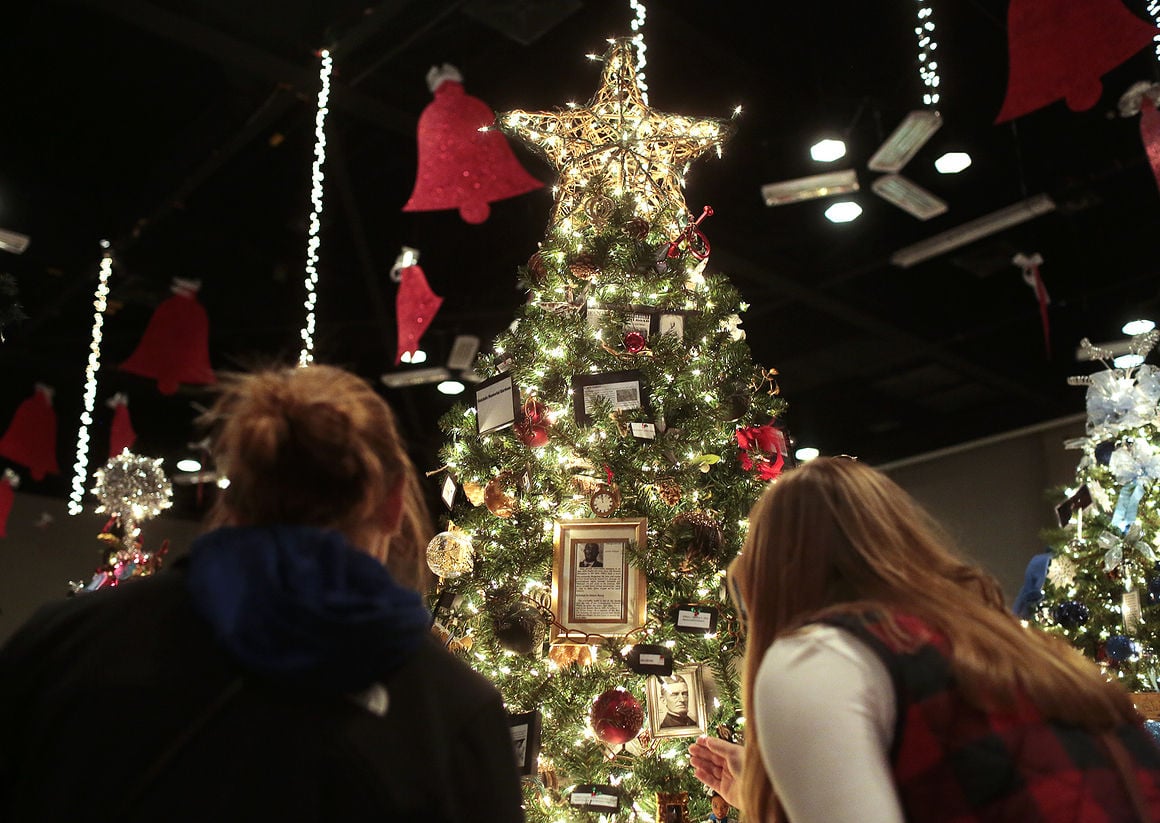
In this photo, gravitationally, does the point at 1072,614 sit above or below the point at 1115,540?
below

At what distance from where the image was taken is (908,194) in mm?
5773

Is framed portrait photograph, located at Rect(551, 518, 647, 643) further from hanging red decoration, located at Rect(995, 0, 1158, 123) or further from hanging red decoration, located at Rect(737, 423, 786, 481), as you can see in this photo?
hanging red decoration, located at Rect(995, 0, 1158, 123)

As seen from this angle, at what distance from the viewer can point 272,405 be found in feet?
3.91

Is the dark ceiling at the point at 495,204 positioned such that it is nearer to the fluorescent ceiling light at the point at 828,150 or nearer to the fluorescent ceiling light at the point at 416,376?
the fluorescent ceiling light at the point at 416,376

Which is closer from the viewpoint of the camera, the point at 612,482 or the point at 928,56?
the point at 612,482

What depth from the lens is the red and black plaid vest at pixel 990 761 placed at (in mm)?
1077

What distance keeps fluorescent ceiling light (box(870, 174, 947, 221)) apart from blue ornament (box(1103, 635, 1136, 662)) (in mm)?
2741

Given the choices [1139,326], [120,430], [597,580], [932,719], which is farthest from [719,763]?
[1139,326]

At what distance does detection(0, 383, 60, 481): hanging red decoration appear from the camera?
7344mm

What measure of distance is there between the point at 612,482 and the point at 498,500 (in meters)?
0.41

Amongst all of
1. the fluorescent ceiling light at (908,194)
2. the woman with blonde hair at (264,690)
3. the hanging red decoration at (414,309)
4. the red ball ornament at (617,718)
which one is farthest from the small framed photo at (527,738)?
the fluorescent ceiling light at (908,194)

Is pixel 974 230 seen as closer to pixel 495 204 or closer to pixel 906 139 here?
pixel 906 139

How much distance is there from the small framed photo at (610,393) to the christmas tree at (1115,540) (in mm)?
2169

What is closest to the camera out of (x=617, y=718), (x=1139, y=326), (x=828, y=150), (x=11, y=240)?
(x=617, y=718)
